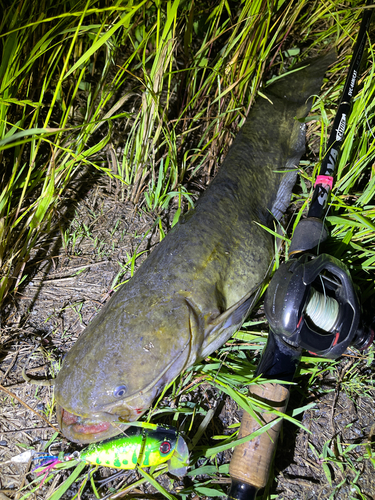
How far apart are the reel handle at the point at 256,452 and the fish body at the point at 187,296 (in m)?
0.38

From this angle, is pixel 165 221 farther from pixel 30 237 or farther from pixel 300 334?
pixel 300 334

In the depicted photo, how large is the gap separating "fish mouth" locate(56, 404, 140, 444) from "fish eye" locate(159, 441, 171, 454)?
21 cm

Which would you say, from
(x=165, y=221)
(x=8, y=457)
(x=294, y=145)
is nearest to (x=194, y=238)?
(x=165, y=221)

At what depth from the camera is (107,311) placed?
5.64 feet

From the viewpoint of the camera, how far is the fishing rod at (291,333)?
1508 mm

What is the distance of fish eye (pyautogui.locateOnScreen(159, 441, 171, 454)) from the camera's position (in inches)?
64.2

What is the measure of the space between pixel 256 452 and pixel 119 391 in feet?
2.16

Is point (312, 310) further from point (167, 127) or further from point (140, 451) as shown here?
point (167, 127)

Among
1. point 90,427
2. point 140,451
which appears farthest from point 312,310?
point 90,427

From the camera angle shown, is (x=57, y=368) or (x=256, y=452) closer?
(x=256, y=452)

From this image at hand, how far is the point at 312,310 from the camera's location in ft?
5.14

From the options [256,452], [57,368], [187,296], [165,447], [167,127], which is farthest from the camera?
[167,127]

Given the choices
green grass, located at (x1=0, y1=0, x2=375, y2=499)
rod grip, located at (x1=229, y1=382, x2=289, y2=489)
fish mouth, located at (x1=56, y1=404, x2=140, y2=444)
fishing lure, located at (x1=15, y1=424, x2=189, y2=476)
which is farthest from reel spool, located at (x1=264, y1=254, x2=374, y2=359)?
fish mouth, located at (x1=56, y1=404, x2=140, y2=444)

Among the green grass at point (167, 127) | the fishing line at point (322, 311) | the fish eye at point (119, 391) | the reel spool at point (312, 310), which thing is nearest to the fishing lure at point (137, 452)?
the green grass at point (167, 127)
